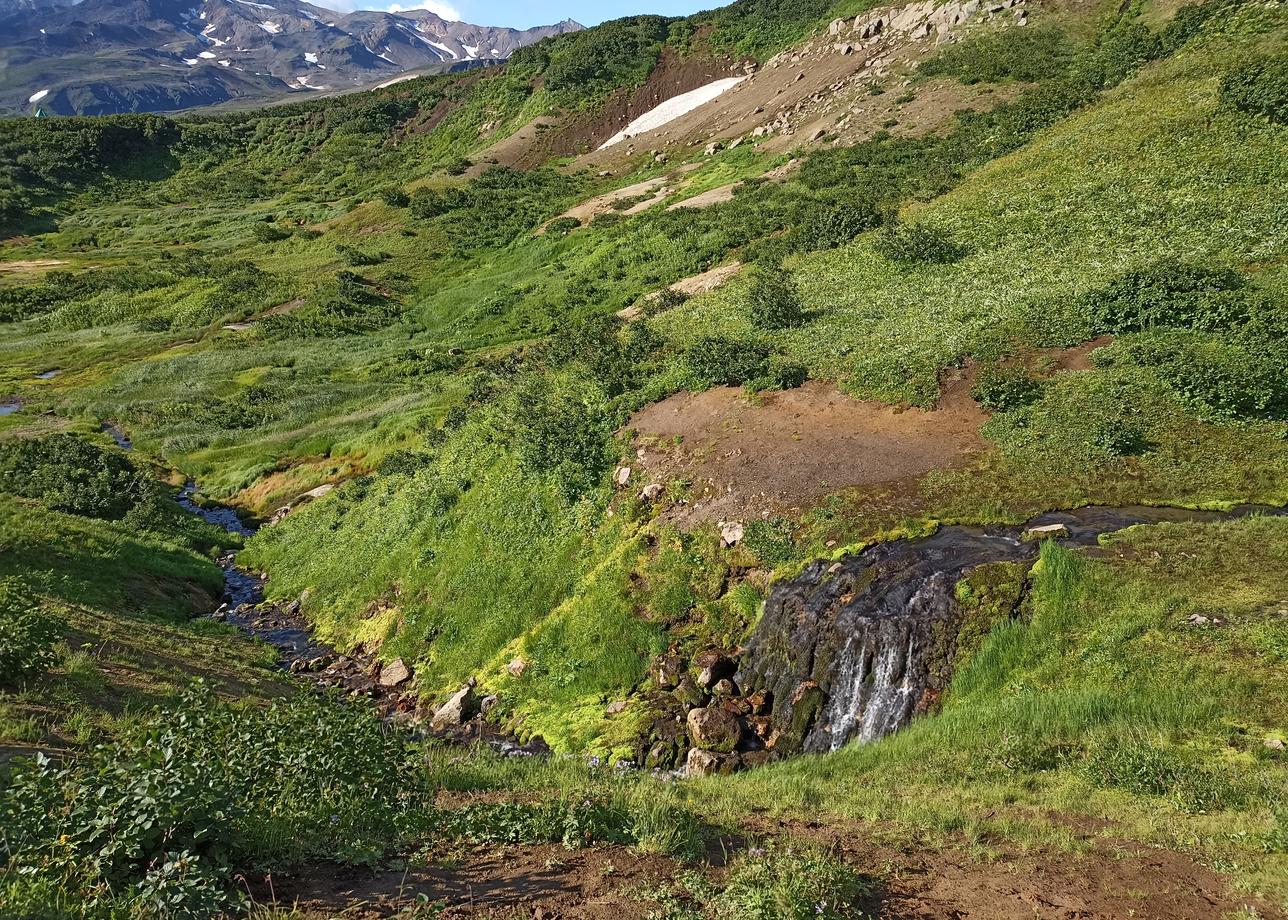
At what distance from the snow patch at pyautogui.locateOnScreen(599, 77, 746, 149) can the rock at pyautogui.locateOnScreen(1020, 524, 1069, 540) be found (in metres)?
85.4

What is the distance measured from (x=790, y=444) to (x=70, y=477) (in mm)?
36366

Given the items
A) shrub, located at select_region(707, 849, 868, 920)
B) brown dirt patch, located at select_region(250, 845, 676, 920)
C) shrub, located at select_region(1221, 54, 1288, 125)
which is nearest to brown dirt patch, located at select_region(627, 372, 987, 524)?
shrub, located at select_region(707, 849, 868, 920)

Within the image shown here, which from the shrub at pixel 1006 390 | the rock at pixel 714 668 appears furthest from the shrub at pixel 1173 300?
the rock at pixel 714 668

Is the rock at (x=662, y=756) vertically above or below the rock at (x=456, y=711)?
above

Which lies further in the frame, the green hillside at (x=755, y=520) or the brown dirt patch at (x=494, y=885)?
the green hillside at (x=755, y=520)

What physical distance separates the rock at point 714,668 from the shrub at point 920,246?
23.7 metres

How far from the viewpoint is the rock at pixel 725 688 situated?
58.3 feet

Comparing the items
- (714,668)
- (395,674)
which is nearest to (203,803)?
(714,668)

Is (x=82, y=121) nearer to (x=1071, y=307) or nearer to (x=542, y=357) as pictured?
(x=542, y=357)

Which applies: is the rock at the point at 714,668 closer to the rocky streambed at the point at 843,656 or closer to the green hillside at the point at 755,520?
the rocky streambed at the point at 843,656

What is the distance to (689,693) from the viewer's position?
18.1 metres

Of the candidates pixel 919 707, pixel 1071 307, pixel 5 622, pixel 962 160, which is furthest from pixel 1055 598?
pixel 962 160

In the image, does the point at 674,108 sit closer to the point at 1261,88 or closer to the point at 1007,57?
the point at 1007,57

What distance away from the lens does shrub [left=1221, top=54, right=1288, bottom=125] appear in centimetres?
3162
